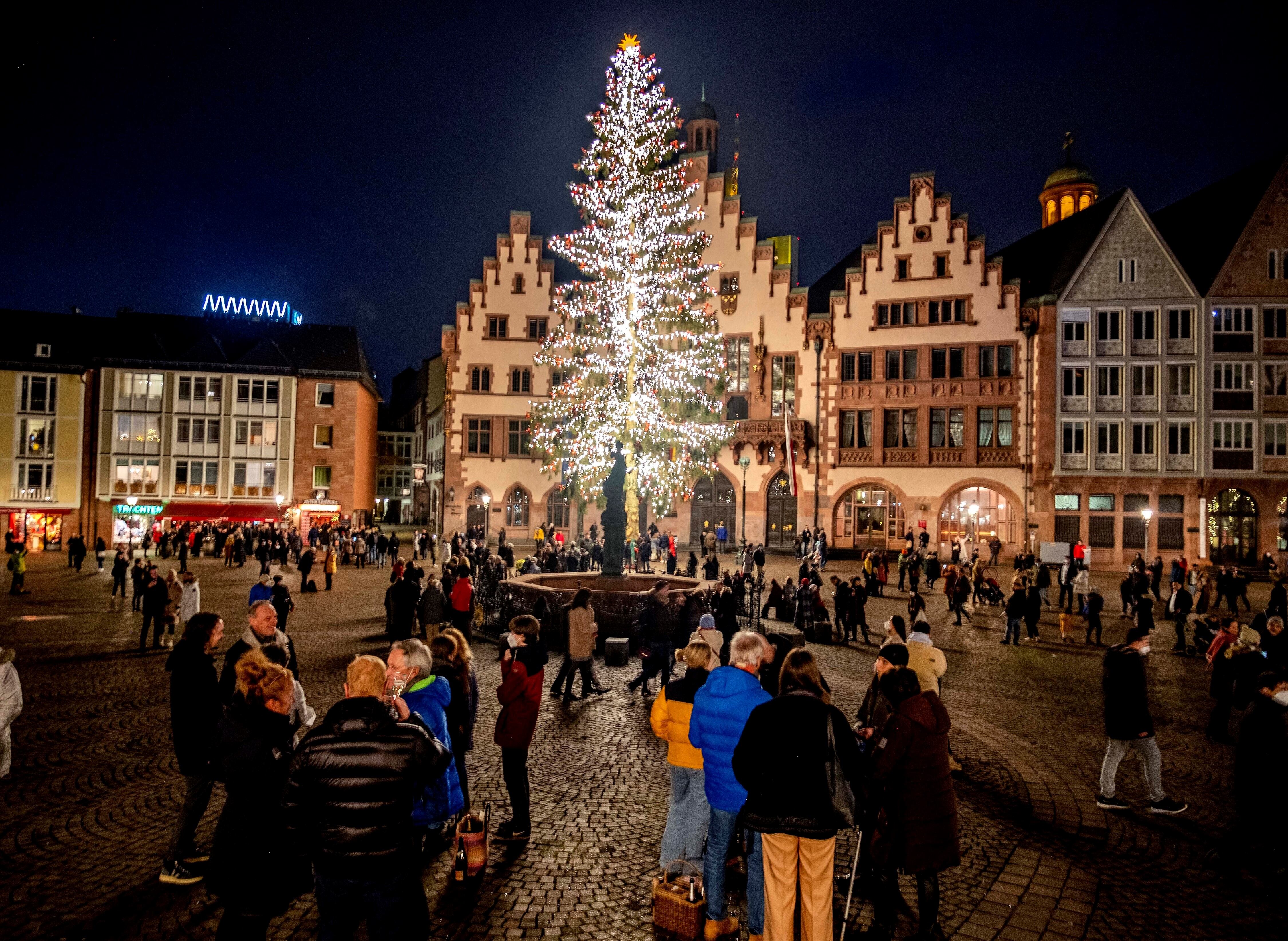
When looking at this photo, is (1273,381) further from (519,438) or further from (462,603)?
(462,603)

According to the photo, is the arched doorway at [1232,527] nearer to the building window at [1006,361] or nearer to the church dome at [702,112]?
the building window at [1006,361]

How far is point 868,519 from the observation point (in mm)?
37812

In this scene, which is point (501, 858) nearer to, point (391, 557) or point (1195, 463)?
point (391, 557)

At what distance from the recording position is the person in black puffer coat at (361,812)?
3.40 meters

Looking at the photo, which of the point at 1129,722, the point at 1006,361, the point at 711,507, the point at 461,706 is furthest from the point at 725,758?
the point at 1006,361

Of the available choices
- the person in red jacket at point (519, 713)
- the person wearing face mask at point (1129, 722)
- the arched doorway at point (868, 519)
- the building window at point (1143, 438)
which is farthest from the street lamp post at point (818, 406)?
the person in red jacket at point (519, 713)

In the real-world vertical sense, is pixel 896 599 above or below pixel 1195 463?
below

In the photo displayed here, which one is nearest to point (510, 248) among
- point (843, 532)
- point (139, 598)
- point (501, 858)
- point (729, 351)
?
point (729, 351)

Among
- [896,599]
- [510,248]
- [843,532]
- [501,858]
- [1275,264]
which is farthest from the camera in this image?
[510,248]

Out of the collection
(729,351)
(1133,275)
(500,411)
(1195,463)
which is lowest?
(1195,463)

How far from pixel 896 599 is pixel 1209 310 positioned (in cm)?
2301

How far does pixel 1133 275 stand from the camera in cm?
3497

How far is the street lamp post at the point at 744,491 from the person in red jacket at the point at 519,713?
30.9 meters

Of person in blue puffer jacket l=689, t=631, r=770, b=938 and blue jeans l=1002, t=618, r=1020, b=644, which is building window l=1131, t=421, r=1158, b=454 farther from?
person in blue puffer jacket l=689, t=631, r=770, b=938
